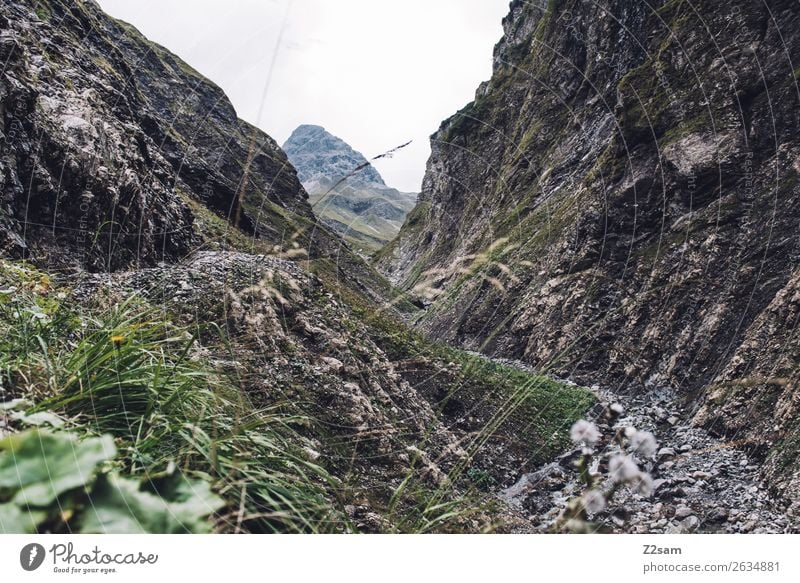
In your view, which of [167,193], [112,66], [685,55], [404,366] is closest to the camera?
[404,366]

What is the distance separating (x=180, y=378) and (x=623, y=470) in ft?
7.80

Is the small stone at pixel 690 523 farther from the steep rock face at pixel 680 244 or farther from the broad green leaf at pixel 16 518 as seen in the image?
the broad green leaf at pixel 16 518

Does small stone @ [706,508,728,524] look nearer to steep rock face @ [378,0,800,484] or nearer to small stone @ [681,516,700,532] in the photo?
small stone @ [681,516,700,532]

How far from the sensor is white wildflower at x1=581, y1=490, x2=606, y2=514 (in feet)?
4.89

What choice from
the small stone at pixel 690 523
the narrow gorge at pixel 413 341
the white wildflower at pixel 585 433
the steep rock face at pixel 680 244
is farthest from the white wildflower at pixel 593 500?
the small stone at pixel 690 523

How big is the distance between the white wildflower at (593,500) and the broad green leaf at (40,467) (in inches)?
68.5

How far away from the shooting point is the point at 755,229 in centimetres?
1204

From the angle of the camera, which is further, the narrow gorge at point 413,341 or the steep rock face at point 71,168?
the steep rock face at point 71,168

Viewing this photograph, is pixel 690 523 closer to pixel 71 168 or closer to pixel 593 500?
pixel 593 500

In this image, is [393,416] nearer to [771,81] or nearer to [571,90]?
[771,81]

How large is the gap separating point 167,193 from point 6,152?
5.27 meters

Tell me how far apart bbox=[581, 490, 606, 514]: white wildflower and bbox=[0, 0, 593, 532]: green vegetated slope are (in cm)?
51

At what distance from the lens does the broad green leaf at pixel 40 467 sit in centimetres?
154

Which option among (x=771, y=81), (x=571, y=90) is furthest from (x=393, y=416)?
(x=571, y=90)
